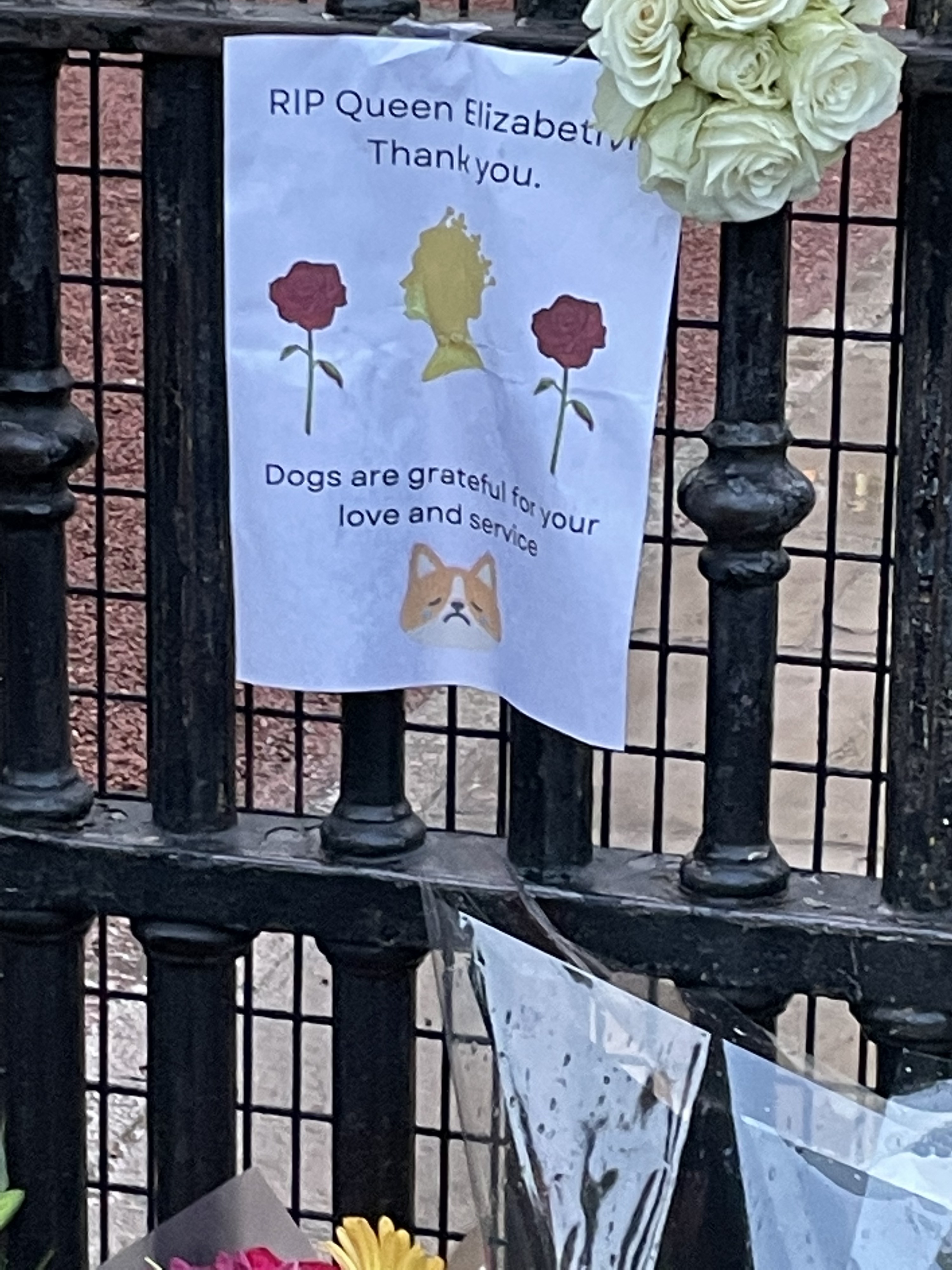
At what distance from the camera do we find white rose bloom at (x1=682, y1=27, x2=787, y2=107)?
124 cm

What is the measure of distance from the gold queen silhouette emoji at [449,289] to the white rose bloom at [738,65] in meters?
0.20

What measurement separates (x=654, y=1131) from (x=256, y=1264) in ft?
1.21

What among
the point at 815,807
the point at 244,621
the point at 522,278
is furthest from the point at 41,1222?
the point at 522,278

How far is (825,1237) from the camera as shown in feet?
3.67

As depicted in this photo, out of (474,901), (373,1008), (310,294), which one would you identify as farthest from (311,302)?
(373,1008)

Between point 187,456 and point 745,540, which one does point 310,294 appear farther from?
point 745,540

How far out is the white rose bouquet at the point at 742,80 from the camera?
4.05 ft

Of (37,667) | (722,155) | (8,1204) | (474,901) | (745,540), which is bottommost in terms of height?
(8,1204)

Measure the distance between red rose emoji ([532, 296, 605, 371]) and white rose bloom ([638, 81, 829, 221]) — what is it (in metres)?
0.10

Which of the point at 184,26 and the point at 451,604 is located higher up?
the point at 184,26

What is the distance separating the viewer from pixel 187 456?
1.48 m

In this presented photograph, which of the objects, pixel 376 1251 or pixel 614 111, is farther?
pixel 376 1251

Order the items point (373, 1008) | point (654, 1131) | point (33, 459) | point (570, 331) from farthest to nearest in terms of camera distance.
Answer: point (373, 1008), point (33, 459), point (570, 331), point (654, 1131)

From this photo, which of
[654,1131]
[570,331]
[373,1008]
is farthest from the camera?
[373,1008]
